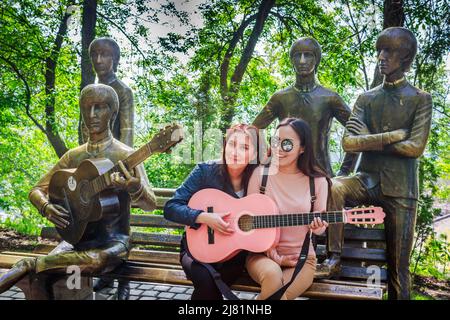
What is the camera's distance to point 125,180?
9.97 ft

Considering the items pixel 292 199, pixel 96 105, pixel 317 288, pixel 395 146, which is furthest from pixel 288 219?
pixel 96 105

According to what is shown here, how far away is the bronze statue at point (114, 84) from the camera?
407 centimetres

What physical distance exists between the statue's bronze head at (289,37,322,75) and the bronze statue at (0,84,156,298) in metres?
1.50

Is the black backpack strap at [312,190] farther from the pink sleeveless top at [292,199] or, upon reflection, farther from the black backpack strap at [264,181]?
the black backpack strap at [264,181]

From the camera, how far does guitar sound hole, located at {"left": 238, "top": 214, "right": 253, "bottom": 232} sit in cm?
267

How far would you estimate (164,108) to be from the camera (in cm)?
660

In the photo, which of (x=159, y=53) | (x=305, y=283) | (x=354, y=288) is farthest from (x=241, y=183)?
(x=159, y=53)

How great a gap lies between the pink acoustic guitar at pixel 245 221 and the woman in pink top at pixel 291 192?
0.32 feet

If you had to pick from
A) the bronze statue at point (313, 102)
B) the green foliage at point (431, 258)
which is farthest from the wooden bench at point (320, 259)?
the green foliage at point (431, 258)

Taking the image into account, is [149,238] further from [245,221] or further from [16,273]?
[245,221]

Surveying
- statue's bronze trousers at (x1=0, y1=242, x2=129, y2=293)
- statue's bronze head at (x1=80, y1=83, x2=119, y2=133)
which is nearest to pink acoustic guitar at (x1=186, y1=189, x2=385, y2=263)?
statue's bronze trousers at (x1=0, y1=242, x2=129, y2=293)

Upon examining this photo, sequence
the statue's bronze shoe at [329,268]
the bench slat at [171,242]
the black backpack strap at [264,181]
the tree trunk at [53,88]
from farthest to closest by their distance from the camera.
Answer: the tree trunk at [53,88], the bench slat at [171,242], the statue's bronze shoe at [329,268], the black backpack strap at [264,181]

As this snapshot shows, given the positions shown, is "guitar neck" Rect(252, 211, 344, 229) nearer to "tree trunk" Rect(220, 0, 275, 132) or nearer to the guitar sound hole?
the guitar sound hole
